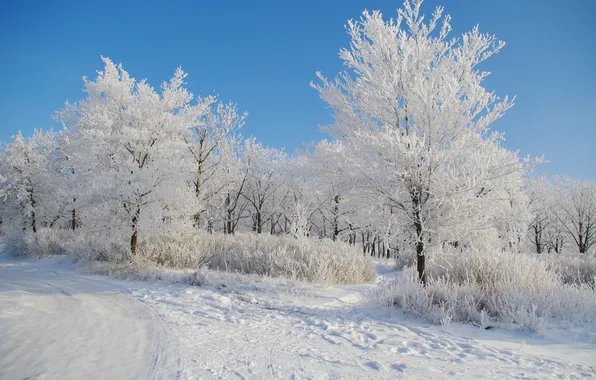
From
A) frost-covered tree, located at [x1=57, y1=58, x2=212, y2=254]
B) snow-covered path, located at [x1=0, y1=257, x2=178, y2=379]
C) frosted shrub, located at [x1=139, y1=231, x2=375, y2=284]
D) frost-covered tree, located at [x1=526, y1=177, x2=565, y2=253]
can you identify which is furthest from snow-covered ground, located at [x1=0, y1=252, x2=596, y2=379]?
frost-covered tree, located at [x1=526, y1=177, x2=565, y2=253]

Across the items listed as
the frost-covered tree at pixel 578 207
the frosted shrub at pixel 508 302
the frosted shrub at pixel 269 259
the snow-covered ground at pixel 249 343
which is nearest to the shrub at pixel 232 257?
the frosted shrub at pixel 269 259

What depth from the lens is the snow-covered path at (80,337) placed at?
2.63 metres

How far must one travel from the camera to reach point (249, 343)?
3396 millimetres

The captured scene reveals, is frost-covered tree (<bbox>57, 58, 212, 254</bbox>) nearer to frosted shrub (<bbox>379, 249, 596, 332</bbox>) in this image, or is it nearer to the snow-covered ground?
the snow-covered ground

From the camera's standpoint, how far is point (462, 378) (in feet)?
8.50

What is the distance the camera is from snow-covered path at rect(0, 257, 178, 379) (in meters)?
2.63

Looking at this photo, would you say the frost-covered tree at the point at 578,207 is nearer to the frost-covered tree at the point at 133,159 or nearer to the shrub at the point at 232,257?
the shrub at the point at 232,257

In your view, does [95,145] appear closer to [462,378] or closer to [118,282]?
[118,282]

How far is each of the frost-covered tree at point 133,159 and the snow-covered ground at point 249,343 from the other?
13.9ft

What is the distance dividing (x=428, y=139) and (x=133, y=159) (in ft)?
30.6

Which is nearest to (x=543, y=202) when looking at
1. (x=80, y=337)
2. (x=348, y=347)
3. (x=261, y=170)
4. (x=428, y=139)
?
(x=261, y=170)

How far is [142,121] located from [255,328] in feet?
29.9

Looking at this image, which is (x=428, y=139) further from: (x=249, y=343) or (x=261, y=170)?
(x=261, y=170)

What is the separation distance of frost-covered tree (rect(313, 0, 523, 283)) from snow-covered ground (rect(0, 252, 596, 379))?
2.01 m
